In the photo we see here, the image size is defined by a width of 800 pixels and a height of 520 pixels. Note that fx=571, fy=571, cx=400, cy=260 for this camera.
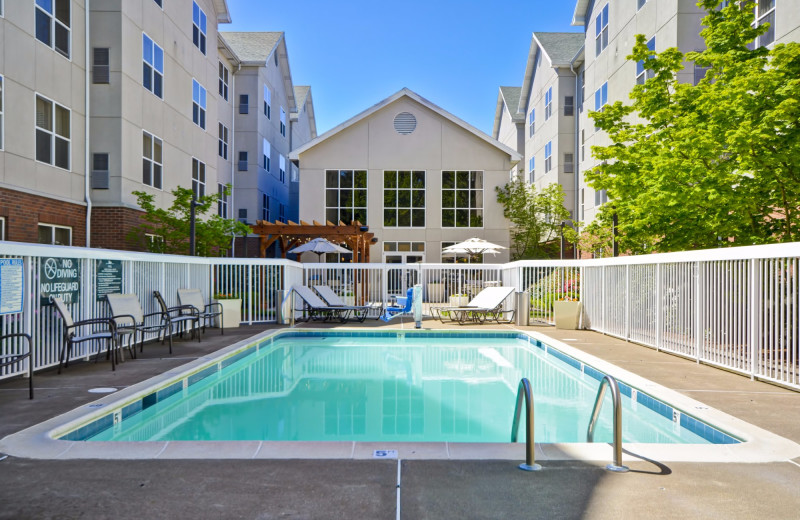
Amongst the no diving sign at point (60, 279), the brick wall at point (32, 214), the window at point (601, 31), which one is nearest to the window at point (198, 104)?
the brick wall at point (32, 214)

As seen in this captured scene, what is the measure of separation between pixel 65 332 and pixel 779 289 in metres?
8.99

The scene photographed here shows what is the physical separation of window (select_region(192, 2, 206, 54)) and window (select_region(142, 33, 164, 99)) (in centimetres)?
349

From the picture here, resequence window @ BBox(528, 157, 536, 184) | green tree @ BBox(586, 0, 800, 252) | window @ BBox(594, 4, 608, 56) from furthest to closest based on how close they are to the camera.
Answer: window @ BBox(528, 157, 536, 184), window @ BBox(594, 4, 608, 56), green tree @ BBox(586, 0, 800, 252)

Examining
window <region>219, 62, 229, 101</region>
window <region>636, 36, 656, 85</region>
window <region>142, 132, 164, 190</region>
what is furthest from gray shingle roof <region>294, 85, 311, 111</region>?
window <region>636, 36, 656, 85</region>

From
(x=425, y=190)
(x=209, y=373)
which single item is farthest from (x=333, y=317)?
(x=425, y=190)

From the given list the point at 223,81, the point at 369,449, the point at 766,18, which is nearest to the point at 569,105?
the point at 766,18

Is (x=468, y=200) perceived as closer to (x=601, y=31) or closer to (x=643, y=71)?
(x=643, y=71)

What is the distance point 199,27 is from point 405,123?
29.1 feet

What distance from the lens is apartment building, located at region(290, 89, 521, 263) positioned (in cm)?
2456

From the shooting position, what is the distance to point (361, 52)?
89.6 feet

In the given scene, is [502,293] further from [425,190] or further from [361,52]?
[361,52]

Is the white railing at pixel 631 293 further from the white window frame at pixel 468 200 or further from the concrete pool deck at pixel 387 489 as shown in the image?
the white window frame at pixel 468 200

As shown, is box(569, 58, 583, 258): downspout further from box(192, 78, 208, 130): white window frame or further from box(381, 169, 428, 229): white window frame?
box(192, 78, 208, 130): white window frame

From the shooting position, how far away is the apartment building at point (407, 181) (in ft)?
80.6
